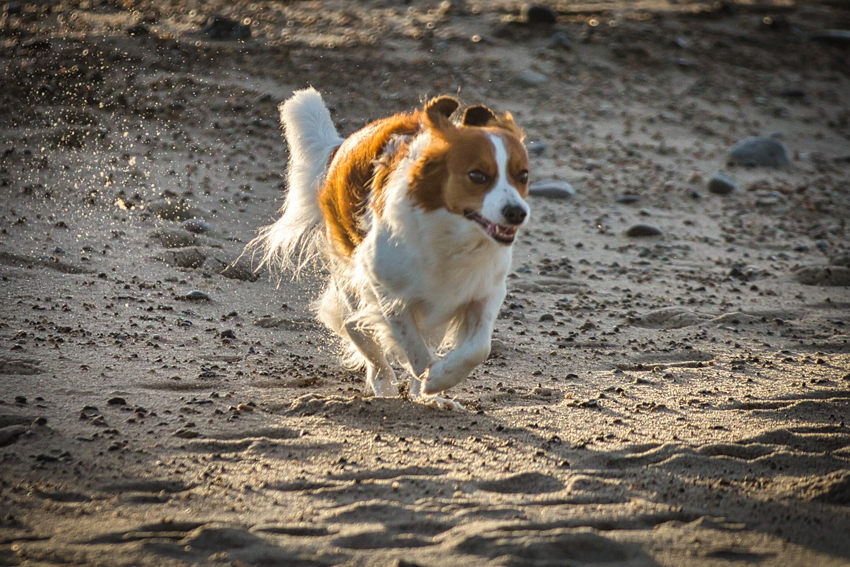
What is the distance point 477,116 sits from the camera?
4.30 meters

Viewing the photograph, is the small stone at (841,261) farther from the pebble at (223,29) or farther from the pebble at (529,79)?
the pebble at (223,29)

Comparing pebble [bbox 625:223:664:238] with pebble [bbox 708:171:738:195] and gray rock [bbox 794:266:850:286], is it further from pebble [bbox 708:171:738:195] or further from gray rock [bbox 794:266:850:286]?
pebble [bbox 708:171:738:195]

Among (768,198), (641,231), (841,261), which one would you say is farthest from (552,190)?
(841,261)

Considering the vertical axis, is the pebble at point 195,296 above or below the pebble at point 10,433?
below

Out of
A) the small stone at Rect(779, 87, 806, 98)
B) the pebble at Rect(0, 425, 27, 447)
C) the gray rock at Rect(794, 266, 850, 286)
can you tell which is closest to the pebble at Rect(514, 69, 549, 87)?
the small stone at Rect(779, 87, 806, 98)

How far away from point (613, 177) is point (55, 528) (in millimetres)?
8129

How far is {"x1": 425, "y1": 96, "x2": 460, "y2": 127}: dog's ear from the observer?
413cm

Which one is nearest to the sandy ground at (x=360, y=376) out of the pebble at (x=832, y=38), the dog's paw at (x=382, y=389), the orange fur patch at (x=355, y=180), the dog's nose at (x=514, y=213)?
→ the dog's paw at (x=382, y=389)

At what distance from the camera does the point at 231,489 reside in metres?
3.38

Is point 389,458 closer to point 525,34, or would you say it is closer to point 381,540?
point 381,540

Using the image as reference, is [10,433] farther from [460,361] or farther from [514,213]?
[514,213]

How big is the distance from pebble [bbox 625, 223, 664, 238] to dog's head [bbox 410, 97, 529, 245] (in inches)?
184

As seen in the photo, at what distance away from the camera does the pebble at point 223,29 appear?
12.0 m

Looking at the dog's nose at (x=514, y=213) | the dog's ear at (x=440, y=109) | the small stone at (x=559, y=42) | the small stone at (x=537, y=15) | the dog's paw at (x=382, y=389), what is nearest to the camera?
the dog's nose at (x=514, y=213)
